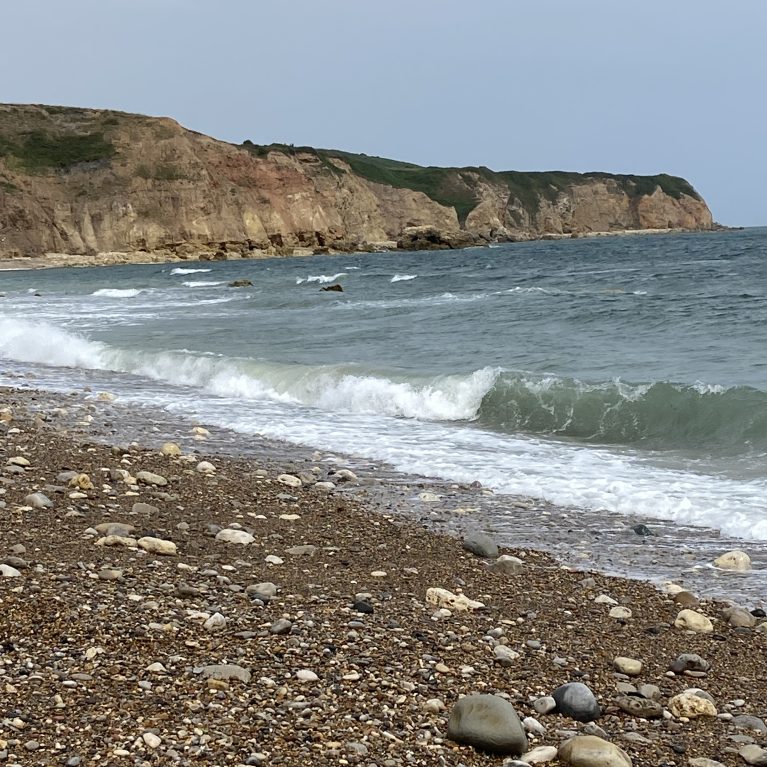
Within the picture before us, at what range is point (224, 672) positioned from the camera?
11.5 feet

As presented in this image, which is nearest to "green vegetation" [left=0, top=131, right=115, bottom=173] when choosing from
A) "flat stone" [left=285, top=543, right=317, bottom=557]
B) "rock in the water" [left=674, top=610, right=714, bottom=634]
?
"flat stone" [left=285, top=543, right=317, bottom=557]

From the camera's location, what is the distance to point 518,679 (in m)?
3.80

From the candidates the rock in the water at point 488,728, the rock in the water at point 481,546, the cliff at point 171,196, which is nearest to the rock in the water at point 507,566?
the rock in the water at point 481,546

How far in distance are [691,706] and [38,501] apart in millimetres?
4382

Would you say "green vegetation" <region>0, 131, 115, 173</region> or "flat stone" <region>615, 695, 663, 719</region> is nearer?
"flat stone" <region>615, 695, 663, 719</region>

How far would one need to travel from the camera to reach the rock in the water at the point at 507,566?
5512mm

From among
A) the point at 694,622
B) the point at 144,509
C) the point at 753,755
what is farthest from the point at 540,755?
the point at 144,509

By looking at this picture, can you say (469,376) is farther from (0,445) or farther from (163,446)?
(0,445)

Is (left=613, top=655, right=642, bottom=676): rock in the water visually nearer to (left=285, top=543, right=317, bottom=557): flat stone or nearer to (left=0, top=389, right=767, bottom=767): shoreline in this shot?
(left=0, top=389, right=767, bottom=767): shoreline

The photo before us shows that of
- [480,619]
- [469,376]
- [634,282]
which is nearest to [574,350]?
[469,376]

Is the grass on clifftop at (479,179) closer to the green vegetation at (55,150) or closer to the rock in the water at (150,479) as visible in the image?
the green vegetation at (55,150)

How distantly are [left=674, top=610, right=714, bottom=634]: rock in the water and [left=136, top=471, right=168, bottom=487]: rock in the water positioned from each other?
4.21 metres

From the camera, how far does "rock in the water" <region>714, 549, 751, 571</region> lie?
563 cm

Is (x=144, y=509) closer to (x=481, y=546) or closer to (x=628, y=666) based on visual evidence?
(x=481, y=546)
